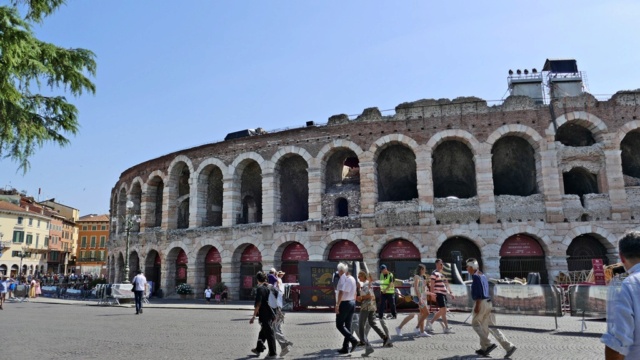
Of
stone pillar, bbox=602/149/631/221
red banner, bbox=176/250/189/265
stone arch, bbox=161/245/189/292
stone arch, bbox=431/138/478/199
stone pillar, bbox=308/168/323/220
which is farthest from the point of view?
red banner, bbox=176/250/189/265

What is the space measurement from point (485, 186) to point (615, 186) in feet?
18.8

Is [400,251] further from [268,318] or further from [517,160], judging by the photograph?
[268,318]

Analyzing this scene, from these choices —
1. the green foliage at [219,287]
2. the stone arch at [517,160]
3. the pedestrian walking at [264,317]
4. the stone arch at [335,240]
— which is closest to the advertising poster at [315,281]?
the stone arch at [335,240]

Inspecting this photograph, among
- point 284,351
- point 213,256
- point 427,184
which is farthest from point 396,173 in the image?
point 284,351

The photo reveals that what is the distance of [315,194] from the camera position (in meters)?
23.7

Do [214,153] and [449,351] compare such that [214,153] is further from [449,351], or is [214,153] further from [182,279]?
[449,351]

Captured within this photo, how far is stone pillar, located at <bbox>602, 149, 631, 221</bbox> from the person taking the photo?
20.2 metres

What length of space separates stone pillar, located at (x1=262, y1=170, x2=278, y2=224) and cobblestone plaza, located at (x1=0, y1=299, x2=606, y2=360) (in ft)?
34.6

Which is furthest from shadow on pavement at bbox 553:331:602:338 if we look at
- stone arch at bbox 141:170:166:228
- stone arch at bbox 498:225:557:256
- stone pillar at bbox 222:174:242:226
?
stone arch at bbox 141:170:166:228

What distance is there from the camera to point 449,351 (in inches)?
325

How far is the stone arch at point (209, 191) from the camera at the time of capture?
2735 centimetres

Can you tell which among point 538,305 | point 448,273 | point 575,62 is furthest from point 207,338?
point 575,62

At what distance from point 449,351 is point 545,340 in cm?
280

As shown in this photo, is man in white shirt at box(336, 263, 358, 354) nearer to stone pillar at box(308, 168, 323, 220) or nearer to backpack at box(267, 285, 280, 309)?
backpack at box(267, 285, 280, 309)
